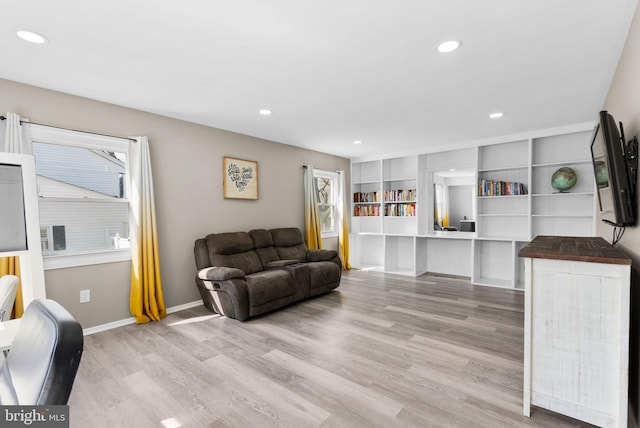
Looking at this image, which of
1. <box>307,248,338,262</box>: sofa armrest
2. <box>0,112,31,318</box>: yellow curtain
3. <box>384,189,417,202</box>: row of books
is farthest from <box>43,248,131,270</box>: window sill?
<box>384,189,417,202</box>: row of books

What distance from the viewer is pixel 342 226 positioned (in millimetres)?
6391

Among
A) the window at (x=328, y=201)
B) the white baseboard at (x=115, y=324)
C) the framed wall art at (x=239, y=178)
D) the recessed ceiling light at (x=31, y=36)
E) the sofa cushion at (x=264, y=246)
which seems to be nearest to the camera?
the recessed ceiling light at (x=31, y=36)

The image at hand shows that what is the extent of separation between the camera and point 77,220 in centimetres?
319

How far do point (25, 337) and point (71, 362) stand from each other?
324mm

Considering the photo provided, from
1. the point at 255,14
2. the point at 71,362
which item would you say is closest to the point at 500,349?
the point at 71,362

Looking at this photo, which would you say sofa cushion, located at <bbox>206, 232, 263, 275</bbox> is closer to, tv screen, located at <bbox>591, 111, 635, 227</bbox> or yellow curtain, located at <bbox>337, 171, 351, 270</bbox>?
yellow curtain, located at <bbox>337, 171, 351, 270</bbox>

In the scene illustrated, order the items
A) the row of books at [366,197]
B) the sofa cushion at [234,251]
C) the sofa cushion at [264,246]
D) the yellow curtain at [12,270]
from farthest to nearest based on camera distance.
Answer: the row of books at [366,197], the sofa cushion at [264,246], the sofa cushion at [234,251], the yellow curtain at [12,270]

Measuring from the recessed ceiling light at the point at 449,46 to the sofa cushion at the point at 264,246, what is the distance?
10.8 feet

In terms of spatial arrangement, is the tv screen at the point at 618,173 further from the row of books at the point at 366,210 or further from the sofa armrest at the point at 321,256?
the row of books at the point at 366,210

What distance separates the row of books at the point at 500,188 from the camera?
479 cm

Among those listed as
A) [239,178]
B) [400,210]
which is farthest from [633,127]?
[400,210]

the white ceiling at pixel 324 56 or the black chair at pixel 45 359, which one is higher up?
the white ceiling at pixel 324 56

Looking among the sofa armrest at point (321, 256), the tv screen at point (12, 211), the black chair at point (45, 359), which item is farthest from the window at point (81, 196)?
the black chair at point (45, 359)

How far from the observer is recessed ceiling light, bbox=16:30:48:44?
6.64 ft
